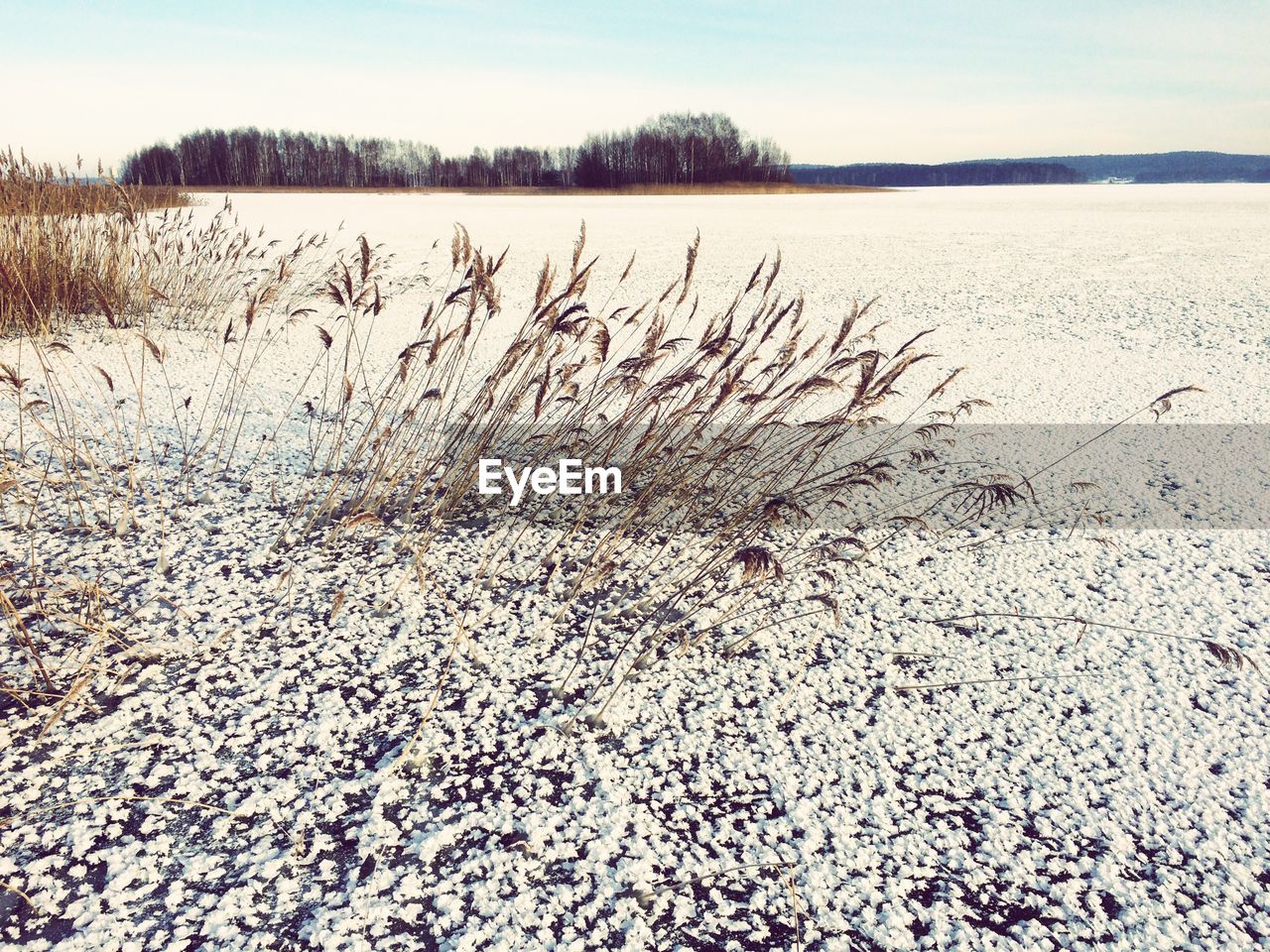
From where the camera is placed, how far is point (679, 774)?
158cm

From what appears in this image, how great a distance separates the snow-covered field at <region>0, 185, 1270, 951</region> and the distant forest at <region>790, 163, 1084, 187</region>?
104 metres

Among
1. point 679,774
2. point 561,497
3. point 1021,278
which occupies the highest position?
point 1021,278

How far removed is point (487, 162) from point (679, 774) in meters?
66.6

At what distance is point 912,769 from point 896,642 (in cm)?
50

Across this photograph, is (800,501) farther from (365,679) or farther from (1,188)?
(1,188)

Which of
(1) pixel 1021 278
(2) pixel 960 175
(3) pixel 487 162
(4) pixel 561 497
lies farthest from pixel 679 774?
(2) pixel 960 175

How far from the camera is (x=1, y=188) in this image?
4.75 meters

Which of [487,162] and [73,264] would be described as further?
[487,162]

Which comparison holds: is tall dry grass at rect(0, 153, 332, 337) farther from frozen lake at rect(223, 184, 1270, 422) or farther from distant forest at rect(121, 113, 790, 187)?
distant forest at rect(121, 113, 790, 187)

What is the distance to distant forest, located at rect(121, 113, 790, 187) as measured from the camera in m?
54.1

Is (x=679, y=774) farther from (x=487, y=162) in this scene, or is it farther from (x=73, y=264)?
(x=487, y=162)

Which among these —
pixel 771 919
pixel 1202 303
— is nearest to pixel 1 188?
pixel 771 919

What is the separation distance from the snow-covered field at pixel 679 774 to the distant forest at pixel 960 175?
104 m

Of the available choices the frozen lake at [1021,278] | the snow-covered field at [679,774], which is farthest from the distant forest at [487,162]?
the snow-covered field at [679,774]
